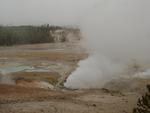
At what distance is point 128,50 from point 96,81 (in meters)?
11.9

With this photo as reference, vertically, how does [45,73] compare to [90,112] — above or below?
above

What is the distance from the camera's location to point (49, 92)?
3212 centimetres

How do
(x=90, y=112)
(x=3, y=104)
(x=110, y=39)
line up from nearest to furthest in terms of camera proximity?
(x=90, y=112) < (x=3, y=104) < (x=110, y=39)

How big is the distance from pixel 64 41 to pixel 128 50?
285ft

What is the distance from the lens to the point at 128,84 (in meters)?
38.0

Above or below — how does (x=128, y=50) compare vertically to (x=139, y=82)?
above

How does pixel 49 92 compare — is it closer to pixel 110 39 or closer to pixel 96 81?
pixel 96 81

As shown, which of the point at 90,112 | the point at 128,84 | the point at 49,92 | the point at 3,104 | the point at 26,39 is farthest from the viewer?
the point at 26,39

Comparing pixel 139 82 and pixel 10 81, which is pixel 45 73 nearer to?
pixel 10 81

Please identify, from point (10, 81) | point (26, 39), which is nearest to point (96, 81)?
point (10, 81)

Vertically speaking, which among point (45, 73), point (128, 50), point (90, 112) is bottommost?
point (90, 112)

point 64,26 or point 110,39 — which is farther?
point 64,26

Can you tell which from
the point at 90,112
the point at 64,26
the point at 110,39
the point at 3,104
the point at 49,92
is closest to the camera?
the point at 90,112

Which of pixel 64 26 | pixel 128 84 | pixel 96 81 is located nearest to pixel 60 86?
pixel 96 81
